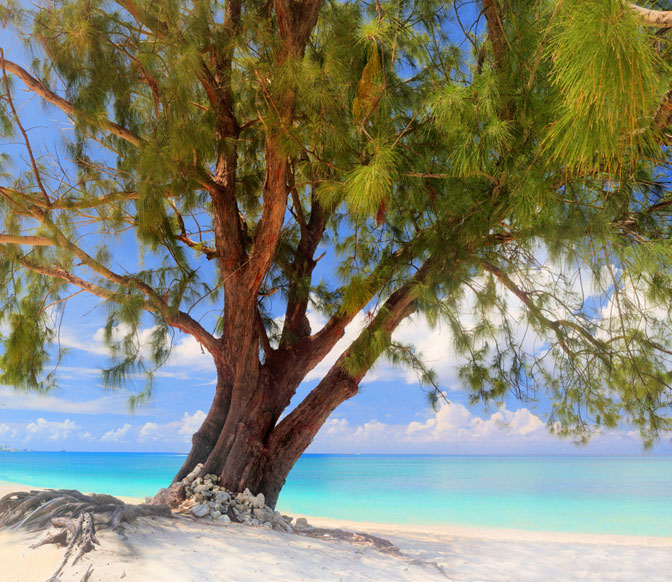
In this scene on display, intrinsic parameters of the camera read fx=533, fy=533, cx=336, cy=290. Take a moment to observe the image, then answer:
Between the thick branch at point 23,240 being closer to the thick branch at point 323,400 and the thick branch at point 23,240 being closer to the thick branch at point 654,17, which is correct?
the thick branch at point 323,400

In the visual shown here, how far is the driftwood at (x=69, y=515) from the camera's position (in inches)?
65.2

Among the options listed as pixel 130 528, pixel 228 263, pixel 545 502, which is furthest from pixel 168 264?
pixel 545 502

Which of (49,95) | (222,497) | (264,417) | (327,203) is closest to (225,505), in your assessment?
(222,497)

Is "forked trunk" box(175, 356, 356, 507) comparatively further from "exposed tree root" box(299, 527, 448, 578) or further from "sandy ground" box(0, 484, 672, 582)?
"sandy ground" box(0, 484, 672, 582)

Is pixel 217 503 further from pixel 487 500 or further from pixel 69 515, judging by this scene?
pixel 487 500

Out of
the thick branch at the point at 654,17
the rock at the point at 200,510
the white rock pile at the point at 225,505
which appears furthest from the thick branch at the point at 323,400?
the thick branch at the point at 654,17

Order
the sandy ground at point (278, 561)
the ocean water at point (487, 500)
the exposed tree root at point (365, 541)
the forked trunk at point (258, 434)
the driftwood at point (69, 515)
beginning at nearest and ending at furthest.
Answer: the sandy ground at point (278, 561) → the driftwood at point (69, 515) → the exposed tree root at point (365, 541) → the forked trunk at point (258, 434) → the ocean water at point (487, 500)

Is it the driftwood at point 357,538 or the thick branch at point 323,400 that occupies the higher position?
the thick branch at point 323,400

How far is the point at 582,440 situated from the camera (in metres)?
3.22

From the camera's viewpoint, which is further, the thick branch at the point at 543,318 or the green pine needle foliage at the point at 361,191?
the thick branch at the point at 543,318

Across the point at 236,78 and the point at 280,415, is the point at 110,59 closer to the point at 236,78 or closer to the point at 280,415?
the point at 236,78

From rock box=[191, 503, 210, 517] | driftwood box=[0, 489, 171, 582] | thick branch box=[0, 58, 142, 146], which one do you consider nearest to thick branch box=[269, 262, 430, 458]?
rock box=[191, 503, 210, 517]

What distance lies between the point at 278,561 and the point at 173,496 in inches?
41.6

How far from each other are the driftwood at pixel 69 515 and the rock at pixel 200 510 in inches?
7.2
